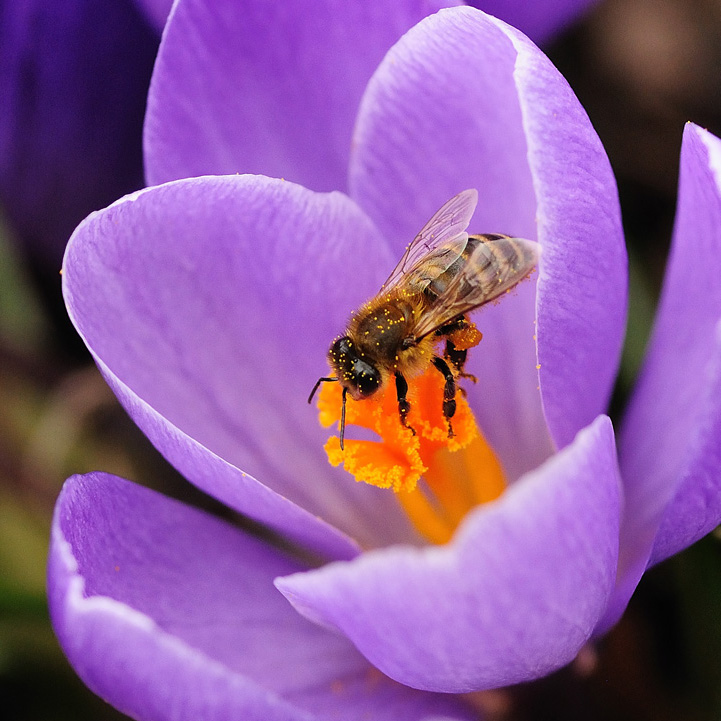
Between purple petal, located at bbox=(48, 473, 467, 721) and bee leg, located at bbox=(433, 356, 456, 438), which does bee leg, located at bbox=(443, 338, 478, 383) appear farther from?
purple petal, located at bbox=(48, 473, 467, 721)

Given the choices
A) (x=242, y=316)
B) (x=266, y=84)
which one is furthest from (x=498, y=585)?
(x=266, y=84)

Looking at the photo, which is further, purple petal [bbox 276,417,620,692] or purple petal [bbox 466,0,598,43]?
purple petal [bbox 466,0,598,43]

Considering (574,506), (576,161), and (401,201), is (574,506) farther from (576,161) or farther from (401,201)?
(401,201)

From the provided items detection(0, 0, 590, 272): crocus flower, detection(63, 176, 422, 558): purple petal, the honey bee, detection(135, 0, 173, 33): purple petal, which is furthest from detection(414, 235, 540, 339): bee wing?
detection(135, 0, 173, 33): purple petal

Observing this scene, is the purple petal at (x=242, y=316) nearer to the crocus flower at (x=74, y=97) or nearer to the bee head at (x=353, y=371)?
the bee head at (x=353, y=371)

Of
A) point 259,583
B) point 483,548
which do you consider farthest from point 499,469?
point 483,548

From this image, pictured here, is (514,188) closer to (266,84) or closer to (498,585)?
(266,84)

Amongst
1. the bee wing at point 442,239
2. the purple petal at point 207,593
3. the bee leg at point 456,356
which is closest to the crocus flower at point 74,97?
the bee wing at point 442,239
